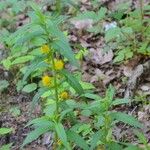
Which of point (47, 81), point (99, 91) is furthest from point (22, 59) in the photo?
point (47, 81)

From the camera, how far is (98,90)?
3877 millimetres

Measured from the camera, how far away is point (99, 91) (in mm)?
3873

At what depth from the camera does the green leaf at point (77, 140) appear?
2.52 meters

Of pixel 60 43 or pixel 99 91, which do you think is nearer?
pixel 60 43

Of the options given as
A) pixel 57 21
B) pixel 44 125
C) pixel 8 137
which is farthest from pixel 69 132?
pixel 8 137

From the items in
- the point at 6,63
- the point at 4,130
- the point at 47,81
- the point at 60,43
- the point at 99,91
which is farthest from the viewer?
the point at 6,63

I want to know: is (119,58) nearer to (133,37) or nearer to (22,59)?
(133,37)

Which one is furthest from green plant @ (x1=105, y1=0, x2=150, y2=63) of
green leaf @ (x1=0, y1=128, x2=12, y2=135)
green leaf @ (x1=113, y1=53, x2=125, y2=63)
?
green leaf @ (x1=0, y1=128, x2=12, y2=135)

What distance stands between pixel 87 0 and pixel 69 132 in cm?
310

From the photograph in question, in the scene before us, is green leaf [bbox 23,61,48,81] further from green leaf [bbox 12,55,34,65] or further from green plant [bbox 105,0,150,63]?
green leaf [bbox 12,55,34,65]

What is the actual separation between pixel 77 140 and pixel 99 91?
1371 mm

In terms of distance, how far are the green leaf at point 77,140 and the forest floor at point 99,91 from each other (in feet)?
2.69

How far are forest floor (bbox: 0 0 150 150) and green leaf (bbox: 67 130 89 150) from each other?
82cm

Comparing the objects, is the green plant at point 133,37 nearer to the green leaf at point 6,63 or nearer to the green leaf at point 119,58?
the green leaf at point 119,58
